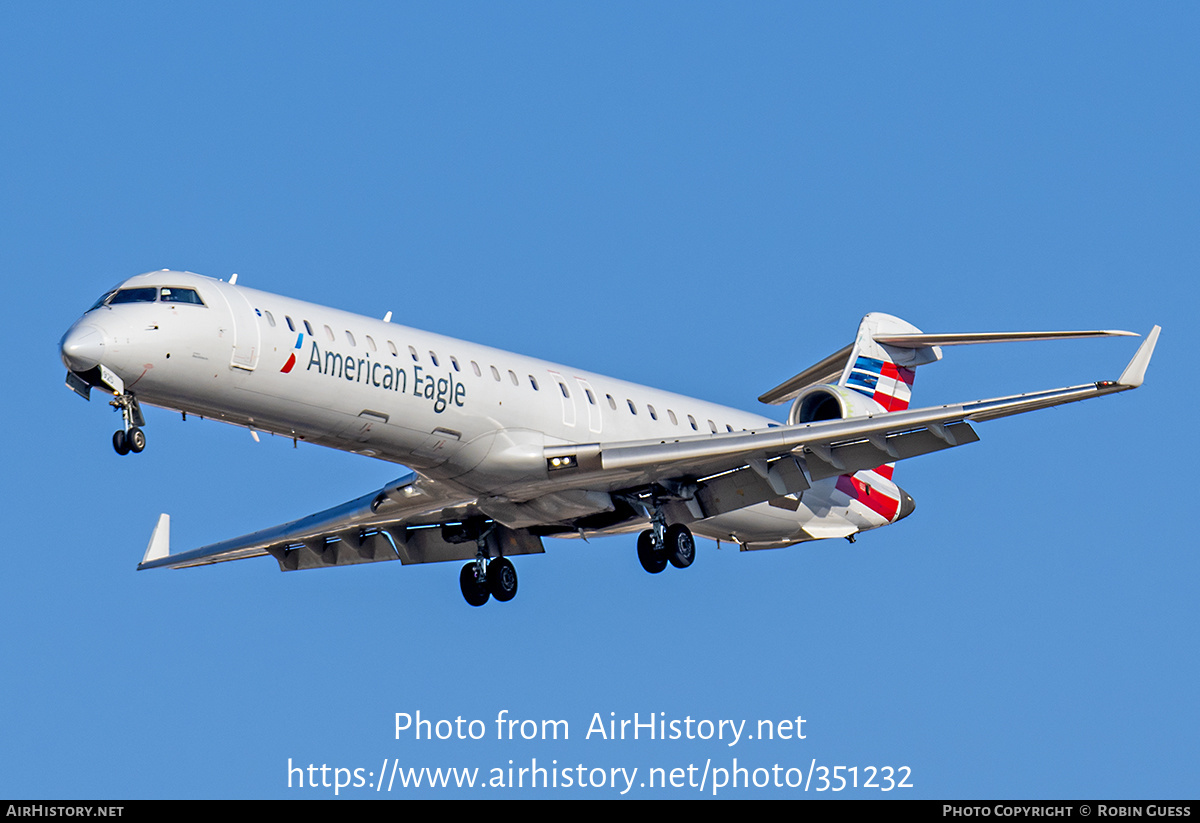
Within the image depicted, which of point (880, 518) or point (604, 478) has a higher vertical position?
point (880, 518)

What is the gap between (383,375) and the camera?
2177 cm

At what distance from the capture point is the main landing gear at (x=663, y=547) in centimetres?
2431

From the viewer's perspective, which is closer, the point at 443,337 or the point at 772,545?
the point at 443,337

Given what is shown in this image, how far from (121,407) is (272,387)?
5.96ft

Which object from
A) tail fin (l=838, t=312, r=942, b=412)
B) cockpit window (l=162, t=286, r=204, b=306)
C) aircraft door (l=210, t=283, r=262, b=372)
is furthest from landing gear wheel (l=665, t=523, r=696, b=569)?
cockpit window (l=162, t=286, r=204, b=306)

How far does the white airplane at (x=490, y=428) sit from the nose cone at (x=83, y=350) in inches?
0.8

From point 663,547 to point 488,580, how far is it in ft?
9.65

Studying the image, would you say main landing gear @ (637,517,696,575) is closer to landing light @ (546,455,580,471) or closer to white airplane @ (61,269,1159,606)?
white airplane @ (61,269,1159,606)

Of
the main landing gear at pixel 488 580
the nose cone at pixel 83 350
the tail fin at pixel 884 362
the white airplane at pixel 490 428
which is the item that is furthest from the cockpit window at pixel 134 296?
the tail fin at pixel 884 362

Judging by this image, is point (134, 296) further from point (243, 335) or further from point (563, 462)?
point (563, 462)
